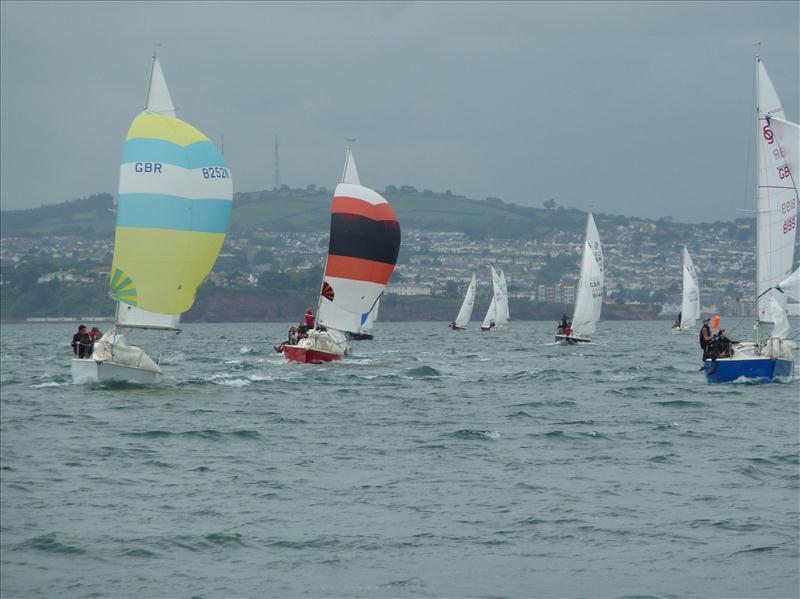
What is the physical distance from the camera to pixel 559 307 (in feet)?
520

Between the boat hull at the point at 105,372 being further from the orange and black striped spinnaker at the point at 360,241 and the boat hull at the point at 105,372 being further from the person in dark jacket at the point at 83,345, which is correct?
the orange and black striped spinnaker at the point at 360,241

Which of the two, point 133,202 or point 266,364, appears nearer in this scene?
point 133,202

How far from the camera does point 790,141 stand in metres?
26.9

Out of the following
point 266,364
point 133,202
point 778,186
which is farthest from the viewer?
point 266,364

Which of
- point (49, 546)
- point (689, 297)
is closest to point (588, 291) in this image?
point (689, 297)

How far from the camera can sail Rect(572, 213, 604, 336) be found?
5559 cm

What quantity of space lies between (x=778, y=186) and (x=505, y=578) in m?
19.9

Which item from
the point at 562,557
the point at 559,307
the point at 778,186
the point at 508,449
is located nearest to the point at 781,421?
the point at 508,449

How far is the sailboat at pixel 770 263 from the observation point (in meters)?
27.3

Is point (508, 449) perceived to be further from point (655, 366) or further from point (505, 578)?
point (655, 366)

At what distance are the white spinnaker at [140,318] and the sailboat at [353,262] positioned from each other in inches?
417

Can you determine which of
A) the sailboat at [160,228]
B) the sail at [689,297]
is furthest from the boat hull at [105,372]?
the sail at [689,297]

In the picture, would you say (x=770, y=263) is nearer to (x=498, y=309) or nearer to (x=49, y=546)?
(x=49, y=546)

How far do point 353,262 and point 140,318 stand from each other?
12.0 m
